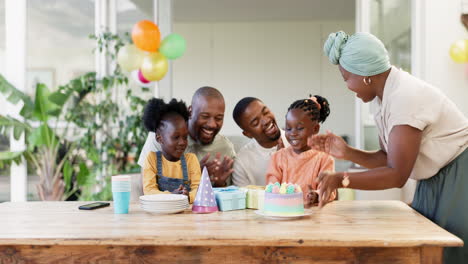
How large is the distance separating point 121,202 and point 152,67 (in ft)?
9.41

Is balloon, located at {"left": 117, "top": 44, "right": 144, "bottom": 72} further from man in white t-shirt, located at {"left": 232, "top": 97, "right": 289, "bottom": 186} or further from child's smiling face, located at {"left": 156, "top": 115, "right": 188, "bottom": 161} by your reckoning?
child's smiling face, located at {"left": 156, "top": 115, "right": 188, "bottom": 161}

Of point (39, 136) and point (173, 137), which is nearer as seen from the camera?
point (173, 137)

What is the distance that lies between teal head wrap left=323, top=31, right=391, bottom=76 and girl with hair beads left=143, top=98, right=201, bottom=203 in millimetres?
852

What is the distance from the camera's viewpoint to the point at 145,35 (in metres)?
4.52

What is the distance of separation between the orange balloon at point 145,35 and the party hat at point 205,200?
9.37 feet

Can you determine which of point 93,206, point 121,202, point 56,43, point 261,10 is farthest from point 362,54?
point 261,10

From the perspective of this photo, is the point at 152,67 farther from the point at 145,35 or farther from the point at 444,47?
the point at 444,47

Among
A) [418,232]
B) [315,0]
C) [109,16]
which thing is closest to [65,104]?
[109,16]

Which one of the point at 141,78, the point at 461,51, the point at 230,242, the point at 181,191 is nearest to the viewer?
the point at 230,242

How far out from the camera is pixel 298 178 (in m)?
2.26

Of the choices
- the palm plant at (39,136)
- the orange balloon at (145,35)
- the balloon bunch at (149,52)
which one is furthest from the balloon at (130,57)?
the palm plant at (39,136)

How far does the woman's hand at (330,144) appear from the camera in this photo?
2.15 m

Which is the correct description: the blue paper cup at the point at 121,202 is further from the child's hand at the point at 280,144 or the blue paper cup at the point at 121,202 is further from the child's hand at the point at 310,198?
the child's hand at the point at 280,144

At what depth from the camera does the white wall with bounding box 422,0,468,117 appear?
393 cm
